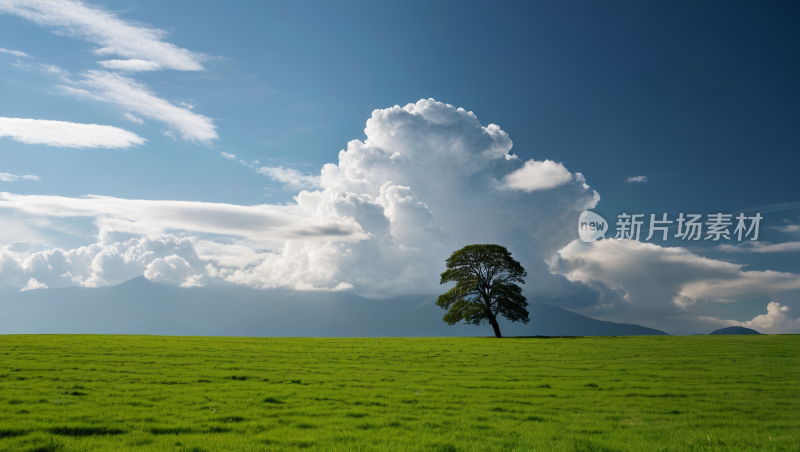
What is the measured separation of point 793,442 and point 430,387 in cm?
1265

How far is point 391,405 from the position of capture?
51.6ft

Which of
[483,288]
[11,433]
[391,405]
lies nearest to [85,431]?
[11,433]

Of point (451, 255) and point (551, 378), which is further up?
point (451, 255)

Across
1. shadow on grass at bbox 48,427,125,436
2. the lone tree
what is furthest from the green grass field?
the lone tree

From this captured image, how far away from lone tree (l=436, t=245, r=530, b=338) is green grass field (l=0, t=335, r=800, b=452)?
3522 centimetres

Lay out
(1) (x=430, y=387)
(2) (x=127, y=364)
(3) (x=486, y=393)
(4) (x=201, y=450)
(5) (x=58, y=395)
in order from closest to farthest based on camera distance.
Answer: (4) (x=201, y=450)
(5) (x=58, y=395)
(3) (x=486, y=393)
(1) (x=430, y=387)
(2) (x=127, y=364)

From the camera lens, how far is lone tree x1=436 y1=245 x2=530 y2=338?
64188 millimetres

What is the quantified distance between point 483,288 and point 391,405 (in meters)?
51.8

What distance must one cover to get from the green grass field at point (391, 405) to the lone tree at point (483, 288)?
116ft

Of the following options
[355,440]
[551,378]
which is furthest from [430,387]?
[355,440]

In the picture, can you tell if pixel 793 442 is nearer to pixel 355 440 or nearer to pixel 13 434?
pixel 355 440

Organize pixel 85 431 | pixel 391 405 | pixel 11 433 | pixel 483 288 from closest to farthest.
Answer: pixel 11 433 < pixel 85 431 < pixel 391 405 < pixel 483 288

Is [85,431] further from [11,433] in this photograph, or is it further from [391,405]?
[391,405]

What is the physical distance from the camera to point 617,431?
40.4 feet
